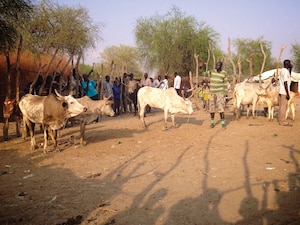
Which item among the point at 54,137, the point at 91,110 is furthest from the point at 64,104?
the point at 91,110

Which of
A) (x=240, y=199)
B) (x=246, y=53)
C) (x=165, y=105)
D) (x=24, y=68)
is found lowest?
(x=240, y=199)

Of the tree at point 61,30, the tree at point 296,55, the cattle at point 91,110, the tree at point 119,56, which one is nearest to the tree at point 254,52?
the tree at point 296,55

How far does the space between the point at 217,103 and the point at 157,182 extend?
588 centimetres

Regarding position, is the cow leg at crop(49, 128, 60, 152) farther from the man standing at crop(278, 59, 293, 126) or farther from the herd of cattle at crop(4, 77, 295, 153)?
the man standing at crop(278, 59, 293, 126)

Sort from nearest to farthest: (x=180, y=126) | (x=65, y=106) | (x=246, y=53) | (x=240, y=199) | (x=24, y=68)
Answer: (x=240, y=199), (x=65, y=106), (x=180, y=126), (x=24, y=68), (x=246, y=53)

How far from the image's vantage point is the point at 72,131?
1078 centimetres

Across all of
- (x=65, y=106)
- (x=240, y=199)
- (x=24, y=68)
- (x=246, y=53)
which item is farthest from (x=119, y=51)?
(x=240, y=199)

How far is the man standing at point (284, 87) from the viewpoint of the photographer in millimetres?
9891

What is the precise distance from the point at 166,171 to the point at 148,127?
19.4 ft

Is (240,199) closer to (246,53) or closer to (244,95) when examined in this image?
(244,95)

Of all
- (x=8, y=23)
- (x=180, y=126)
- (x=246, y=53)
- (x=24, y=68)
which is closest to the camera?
(x=8, y=23)

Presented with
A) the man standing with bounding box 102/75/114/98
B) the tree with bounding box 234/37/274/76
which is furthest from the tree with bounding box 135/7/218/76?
the man standing with bounding box 102/75/114/98

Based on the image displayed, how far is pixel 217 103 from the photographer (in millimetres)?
10258

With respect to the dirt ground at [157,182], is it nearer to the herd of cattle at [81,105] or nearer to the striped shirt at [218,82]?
the herd of cattle at [81,105]
